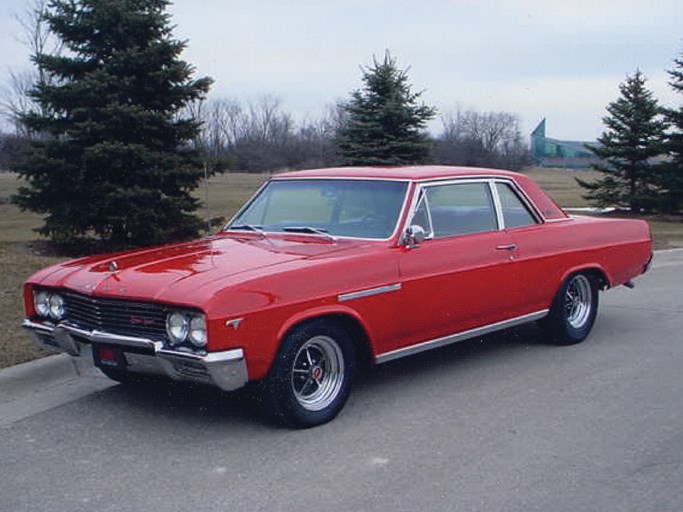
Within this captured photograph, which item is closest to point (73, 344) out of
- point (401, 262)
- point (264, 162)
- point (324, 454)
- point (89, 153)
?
point (324, 454)

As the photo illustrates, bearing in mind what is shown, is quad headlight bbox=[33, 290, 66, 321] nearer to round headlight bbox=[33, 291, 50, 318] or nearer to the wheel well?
round headlight bbox=[33, 291, 50, 318]

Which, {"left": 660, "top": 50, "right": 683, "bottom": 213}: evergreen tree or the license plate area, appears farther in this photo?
{"left": 660, "top": 50, "right": 683, "bottom": 213}: evergreen tree

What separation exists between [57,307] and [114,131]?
33.8ft

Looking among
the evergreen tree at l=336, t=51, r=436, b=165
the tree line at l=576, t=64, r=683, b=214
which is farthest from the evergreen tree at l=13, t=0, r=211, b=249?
the tree line at l=576, t=64, r=683, b=214

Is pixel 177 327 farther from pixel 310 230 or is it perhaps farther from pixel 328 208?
pixel 328 208

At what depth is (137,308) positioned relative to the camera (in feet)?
17.0

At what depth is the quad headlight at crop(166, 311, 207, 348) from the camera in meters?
4.93

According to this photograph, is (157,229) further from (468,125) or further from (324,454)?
(468,125)

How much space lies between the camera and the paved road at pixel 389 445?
14.1 ft

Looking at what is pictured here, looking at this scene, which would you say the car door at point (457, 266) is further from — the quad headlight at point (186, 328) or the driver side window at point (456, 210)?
the quad headlight at point (186, 328)

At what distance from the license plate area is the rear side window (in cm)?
333

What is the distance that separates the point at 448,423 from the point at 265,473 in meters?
1.38

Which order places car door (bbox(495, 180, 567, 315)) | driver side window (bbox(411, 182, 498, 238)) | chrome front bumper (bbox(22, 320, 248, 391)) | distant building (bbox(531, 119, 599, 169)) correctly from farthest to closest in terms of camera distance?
distant building (bbox(531, 119, 599, 169))
car door (bbox(495, 180, 567, 315))
driver side window (bbox(411, 182, 498, 238))
chrome front bumper (bbox(22, 320, 248, 391))

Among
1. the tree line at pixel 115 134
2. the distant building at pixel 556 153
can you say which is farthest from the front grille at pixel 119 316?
the distant building at pixel 556 153
